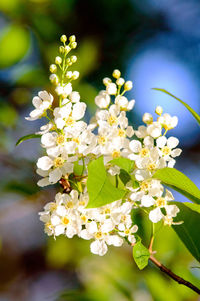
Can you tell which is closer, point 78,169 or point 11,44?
point 78,169

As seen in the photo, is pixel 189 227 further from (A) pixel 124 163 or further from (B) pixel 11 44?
(B) pixel 11 44

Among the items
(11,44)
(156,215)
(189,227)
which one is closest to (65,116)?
(156,215)

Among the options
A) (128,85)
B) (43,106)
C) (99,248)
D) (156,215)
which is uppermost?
(128,85)

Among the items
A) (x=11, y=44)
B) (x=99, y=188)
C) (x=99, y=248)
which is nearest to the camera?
(x=99, y=188)

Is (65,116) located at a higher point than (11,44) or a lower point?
lower

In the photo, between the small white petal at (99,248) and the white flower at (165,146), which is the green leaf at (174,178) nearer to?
the white flower at (165,146)

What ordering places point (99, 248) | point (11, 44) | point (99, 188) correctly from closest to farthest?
point (99, 188), point (99, 248), point (11, 44)

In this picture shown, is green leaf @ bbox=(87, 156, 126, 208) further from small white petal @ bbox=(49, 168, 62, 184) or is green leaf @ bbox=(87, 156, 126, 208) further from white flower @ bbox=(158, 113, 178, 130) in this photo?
white flower @ bbox=(158, 113, 178, 130)
